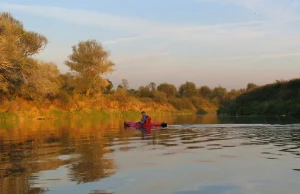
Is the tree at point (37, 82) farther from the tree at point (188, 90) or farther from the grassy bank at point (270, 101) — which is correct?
the tree at point (188, 90)

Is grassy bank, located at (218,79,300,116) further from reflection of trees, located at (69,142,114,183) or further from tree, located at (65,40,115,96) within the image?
reflection of trees, located at (69,142,114,183)

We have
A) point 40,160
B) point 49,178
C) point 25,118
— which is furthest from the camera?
point 25,118

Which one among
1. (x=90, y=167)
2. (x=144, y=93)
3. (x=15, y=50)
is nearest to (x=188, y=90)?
(x=144, y=93)

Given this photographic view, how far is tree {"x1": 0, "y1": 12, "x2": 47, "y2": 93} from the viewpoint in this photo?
36.1 meters

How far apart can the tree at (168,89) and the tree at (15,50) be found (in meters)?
60.6

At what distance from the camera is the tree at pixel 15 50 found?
36.1m

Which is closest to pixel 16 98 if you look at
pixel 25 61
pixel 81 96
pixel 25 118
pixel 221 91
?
pixel 25 118

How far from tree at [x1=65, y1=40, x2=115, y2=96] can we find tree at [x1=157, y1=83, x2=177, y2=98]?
4394cm

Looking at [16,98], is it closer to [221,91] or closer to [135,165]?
[135,165]

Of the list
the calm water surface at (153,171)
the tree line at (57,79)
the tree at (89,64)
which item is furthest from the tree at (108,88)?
the calm water surface at (153,171)

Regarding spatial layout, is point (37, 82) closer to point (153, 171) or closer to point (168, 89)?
→ point (153, 171)

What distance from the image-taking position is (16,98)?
4716cm

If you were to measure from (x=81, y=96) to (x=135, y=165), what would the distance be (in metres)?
53.3

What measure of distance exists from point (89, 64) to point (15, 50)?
24.5 m
